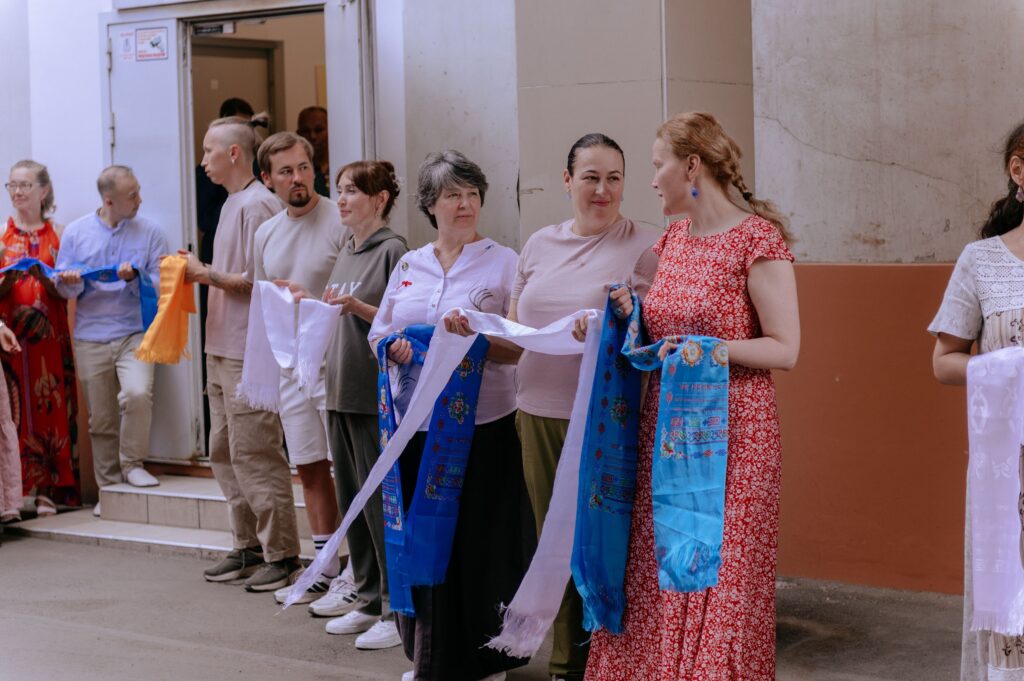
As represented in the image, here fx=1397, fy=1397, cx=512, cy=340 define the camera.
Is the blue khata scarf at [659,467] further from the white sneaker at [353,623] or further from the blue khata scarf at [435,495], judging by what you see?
the white sneaker at [353,623]

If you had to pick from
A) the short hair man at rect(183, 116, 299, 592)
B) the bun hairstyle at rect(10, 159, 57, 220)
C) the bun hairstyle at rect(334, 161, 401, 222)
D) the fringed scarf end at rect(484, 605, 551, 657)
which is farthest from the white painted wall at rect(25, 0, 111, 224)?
the fringed scarf end at rect(484, 605, 551, 657)

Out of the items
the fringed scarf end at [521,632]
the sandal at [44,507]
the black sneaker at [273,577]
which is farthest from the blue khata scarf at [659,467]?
the sandal at [44,507]

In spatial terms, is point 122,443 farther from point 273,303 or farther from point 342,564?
point 273,303

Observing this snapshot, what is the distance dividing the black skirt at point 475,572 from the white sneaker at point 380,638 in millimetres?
656

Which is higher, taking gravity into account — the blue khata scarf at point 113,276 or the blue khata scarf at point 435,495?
the blue khata scarf at point 113,276

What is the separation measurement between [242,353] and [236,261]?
0.45m

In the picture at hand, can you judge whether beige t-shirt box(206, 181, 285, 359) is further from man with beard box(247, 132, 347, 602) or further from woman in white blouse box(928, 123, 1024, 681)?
woman in white blouse box(928, 123, 1024, 681)

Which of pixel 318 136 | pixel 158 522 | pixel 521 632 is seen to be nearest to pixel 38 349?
pixel 158 522

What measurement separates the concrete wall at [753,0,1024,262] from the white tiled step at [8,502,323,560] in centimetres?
314

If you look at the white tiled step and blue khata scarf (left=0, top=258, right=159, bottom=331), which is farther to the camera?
blue khata scarf (left=0, top=258, right=159, bottom=331)

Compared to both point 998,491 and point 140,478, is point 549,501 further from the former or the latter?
point 140,478

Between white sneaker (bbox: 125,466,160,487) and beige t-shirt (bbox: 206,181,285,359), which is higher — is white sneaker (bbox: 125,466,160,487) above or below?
below

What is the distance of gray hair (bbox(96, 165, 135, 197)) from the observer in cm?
818

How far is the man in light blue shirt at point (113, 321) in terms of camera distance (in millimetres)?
8219
